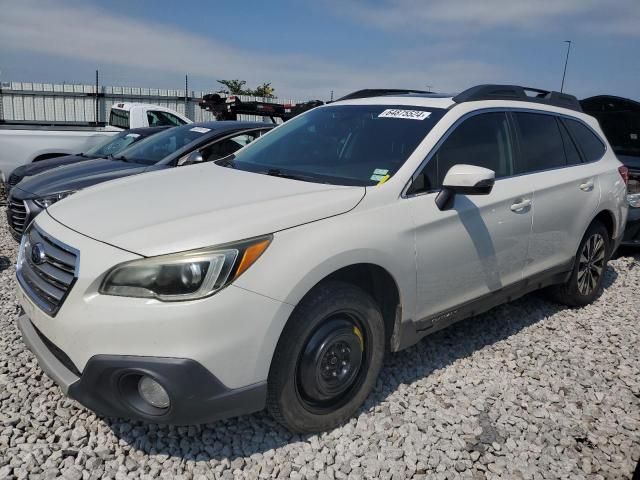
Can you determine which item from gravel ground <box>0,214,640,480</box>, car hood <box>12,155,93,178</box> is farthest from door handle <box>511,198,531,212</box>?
car hood <box>12,155,93,178</box>

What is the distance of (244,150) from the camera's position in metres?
3.86

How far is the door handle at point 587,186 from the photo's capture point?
424cm

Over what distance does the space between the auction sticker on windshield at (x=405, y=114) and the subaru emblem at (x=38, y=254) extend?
2.15 metres

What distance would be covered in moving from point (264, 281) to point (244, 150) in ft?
6.06

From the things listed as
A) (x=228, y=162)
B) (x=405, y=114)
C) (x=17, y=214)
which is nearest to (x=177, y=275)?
(x=228, y=162)

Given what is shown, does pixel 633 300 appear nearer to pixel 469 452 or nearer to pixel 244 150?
pixel 469 452

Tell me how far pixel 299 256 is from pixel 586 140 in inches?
132

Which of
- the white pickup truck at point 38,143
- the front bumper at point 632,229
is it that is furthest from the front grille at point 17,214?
the front bumper at point 632,229

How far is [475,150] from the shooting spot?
341 centimetres

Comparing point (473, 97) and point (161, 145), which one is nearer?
point (473, 97)

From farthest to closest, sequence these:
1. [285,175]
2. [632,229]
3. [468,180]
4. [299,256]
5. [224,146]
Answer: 1. [224,146]
2. [632,229]
3. [285,175]
4. [468,180]
5. [299,256]

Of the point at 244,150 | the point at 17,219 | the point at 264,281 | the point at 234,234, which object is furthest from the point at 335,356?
the point at 17,219

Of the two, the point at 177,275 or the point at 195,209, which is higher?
the point at 195,209

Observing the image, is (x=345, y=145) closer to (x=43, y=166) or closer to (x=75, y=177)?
(x=75, y=177)
